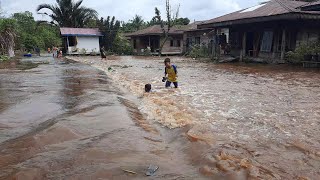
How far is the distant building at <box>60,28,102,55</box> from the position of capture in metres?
36.9

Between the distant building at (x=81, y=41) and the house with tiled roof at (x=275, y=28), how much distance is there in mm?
19760

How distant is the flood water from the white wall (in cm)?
2932

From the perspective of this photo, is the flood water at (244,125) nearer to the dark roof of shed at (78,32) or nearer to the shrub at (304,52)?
the shrub at (304,52)

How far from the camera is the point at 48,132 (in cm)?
466

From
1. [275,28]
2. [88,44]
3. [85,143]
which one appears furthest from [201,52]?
[85,143]

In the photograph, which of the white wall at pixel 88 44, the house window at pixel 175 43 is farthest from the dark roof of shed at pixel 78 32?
the house window at pixel 175 43

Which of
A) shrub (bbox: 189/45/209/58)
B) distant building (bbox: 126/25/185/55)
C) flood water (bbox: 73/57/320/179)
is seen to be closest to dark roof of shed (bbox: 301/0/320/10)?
flood water (bbox: 73/57/320/179)

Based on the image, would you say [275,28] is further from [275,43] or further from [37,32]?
[37,32]

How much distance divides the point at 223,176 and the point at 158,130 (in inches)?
81.2

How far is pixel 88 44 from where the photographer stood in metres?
38.2

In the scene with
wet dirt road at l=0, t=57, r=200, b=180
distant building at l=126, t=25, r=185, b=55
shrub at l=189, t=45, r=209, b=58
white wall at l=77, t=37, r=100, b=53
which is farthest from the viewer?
white wall at l=77, t=37, r=100, b=53

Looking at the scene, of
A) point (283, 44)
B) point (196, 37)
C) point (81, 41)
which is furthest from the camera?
point (81, 41)

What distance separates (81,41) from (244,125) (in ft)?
114

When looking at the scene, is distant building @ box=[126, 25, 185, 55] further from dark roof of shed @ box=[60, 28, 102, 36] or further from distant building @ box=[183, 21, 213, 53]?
dark roof of shed @ box=[60, 28, 102, 36]
